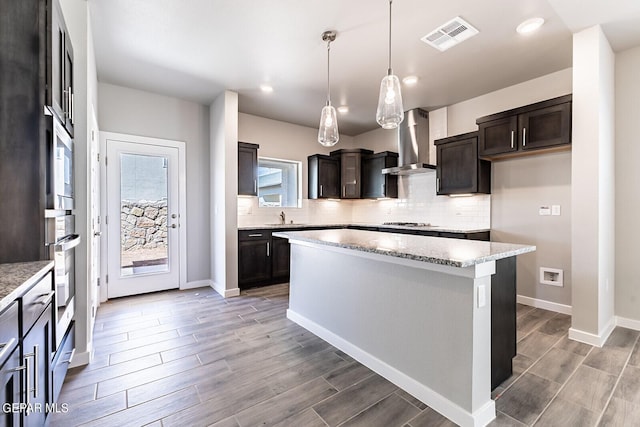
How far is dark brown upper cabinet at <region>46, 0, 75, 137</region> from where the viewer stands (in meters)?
1.50

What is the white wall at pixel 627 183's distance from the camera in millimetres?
2877

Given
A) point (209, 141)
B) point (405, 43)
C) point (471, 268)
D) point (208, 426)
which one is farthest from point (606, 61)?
point (209, 141)

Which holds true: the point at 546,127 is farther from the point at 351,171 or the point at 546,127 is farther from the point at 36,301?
the point at 36,301

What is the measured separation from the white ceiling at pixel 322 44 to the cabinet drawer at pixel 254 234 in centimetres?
196

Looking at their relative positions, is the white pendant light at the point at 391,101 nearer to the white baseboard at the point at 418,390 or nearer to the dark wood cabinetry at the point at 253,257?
the white baseboard at the point at 418,390

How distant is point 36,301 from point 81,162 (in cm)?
136

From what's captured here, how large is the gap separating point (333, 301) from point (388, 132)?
401 cm

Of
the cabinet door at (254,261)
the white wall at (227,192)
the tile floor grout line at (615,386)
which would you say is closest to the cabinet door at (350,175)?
the cabinet door at (254,261)

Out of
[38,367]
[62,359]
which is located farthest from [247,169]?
[38,367]

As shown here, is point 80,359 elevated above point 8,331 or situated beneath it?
situated beneath

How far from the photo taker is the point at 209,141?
180 inches

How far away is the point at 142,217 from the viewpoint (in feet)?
13.3

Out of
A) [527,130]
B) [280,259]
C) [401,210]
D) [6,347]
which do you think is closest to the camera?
[6,347]

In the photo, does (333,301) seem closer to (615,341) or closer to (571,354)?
(571,354)
